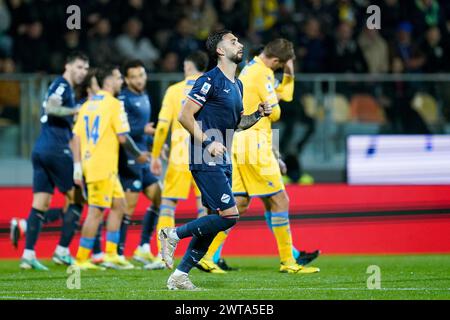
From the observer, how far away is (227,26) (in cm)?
1888

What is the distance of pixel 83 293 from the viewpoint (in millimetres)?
9125

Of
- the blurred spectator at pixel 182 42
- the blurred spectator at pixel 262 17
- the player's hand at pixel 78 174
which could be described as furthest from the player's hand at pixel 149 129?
the blurred spectator at pixel 262 17

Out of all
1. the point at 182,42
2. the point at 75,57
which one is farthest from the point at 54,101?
the point at 182,42

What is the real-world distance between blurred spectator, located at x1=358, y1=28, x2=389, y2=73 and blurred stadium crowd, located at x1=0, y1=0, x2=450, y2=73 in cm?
2

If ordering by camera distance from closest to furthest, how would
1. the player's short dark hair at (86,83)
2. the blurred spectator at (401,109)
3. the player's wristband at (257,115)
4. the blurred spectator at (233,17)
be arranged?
the player's wristband at (257,115), the player's short dark hair at (86,83), the blurred spectator at (401,109), the blurred spectator at (233,17)

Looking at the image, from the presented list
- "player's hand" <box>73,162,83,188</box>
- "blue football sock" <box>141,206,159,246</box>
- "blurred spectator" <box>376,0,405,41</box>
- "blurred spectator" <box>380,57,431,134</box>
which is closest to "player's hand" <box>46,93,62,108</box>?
"player's hand" <box>73,162,83,188</box>

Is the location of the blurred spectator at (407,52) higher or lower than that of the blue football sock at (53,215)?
higher

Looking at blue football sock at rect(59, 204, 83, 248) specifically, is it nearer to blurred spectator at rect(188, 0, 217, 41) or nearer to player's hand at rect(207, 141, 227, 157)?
player's hand at rect(207, 141, 227, 157)

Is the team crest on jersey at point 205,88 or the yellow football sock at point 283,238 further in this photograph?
the yellow football sock at point 283,238

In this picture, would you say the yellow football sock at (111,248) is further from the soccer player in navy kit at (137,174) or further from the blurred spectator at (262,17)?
the blurred spectator at (262,17)

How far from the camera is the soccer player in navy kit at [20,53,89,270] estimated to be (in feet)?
40.8

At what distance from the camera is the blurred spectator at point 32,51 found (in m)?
17.3

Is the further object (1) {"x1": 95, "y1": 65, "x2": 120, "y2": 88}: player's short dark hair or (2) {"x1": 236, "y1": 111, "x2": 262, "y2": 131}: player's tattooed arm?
(1) {"x1": 95, "y1": 65, "x2": 120, "y2": 88}: player's short dark hair

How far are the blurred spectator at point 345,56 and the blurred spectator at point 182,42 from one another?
2.42 m
